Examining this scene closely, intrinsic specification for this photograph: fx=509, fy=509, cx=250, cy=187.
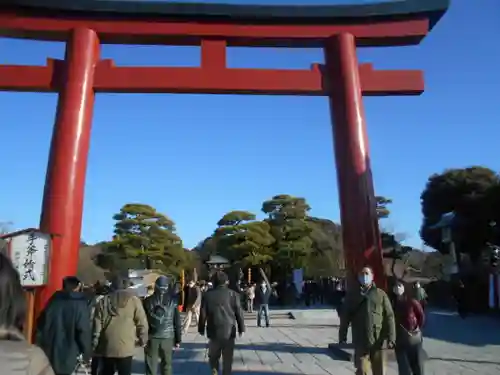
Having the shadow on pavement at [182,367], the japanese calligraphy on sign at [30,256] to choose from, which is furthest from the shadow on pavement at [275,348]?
the japanese calligraphy on sign at [30,256]

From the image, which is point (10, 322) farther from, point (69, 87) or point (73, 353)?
point (69, 87)

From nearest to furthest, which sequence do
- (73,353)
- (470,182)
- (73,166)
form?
(73,353)
(73,166)
(470,182)

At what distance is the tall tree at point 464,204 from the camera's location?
23.9 m

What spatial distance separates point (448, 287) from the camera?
22.2 metres

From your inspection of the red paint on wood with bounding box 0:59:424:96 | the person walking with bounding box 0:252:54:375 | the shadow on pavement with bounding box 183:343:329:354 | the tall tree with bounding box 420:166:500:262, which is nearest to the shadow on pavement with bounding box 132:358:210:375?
the shadow on pavement with bounding box 183:343:329:354

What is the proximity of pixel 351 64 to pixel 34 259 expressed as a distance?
6.49 meters

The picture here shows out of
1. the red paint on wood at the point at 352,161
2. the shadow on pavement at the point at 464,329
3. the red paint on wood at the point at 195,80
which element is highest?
the red paint on wood at the point at 195,80

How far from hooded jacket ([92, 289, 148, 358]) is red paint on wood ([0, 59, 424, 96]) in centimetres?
514

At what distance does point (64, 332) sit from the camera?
480 centimetres

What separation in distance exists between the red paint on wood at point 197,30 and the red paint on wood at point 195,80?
23.6 inches

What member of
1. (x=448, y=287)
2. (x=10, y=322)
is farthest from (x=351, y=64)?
(x=448, y=287)

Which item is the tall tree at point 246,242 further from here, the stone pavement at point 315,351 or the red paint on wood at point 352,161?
the red paint on wood at point 352,161

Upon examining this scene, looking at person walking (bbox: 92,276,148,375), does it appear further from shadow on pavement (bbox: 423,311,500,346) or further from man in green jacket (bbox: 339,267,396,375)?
shadow on pavement (bbox: 423,311,500,346)

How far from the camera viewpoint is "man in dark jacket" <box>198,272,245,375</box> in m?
6.23
